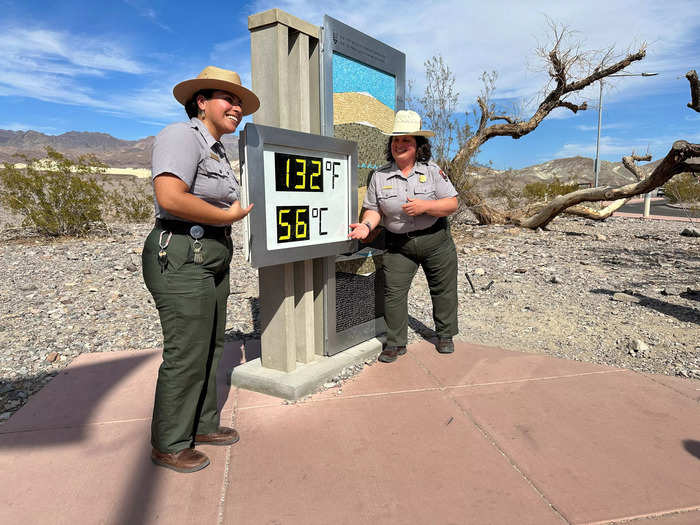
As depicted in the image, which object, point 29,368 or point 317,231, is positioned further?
point 29,368

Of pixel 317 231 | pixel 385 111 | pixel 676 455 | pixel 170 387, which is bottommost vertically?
pixel 676 455

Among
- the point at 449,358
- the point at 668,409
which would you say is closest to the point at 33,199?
the point at 449,358

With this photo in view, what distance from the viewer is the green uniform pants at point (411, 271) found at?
3592 millimetres

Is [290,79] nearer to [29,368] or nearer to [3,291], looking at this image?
[29,368]

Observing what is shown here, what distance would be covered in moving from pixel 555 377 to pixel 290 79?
8.69ft

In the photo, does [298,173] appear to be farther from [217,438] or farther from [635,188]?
[635,188]

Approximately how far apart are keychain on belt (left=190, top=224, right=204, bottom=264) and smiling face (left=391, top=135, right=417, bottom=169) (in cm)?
170

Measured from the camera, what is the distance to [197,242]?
7.11 feet

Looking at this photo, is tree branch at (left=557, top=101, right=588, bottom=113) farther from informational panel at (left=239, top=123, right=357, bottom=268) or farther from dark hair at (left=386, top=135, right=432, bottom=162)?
informational panel at (left=239, top=123, right=357, bottom=268)

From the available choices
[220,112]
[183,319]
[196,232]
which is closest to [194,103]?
[220,112]

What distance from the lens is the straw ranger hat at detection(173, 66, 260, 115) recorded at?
217cm

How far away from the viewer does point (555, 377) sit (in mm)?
3357

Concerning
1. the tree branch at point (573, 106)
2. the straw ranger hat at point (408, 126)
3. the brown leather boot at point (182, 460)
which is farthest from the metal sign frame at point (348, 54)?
the tree branch at point (573, 106)

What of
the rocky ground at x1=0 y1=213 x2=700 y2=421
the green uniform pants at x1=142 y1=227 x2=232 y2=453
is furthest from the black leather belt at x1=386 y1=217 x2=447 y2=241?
the green uniform pants at x1=142 y1=227 x2=232 y2=453
